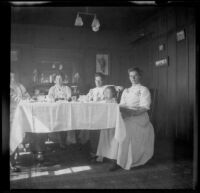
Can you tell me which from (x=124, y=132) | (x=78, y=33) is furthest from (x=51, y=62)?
(x=124, y=132)

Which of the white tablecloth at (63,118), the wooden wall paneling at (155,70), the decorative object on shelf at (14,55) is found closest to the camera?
the decorative object on shelf at (14,55)

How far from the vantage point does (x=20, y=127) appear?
6.74 ft

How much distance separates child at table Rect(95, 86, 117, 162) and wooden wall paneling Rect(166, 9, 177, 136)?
488 millimetres

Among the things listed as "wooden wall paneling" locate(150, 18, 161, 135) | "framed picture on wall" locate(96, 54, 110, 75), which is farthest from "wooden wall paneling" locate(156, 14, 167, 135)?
"framed picture on wall" locate(96, 54, 110, 75)

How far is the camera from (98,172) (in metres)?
2.11

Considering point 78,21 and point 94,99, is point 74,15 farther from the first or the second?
point 94,99

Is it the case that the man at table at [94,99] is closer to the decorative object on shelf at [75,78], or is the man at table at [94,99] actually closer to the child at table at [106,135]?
the child at table at [106,135]

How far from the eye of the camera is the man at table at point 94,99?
2.08 m

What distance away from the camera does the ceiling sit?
77.9 inches

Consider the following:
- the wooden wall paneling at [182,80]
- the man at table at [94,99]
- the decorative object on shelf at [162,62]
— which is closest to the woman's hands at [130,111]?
the man at table at [94,99]

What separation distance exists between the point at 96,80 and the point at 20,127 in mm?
730

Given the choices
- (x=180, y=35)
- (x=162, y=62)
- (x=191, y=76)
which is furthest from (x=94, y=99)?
(x=180, y=35)

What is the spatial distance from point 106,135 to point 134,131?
0.82ft

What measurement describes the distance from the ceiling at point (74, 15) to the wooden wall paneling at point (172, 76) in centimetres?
29
